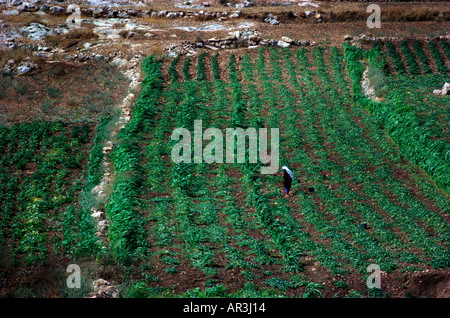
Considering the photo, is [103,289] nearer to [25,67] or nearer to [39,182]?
[39,182]

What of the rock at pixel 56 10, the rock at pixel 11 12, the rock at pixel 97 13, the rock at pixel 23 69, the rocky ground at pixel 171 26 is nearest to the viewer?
the rock at pixel 23 69

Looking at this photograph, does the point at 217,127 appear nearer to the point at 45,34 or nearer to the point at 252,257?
the point at 252,257

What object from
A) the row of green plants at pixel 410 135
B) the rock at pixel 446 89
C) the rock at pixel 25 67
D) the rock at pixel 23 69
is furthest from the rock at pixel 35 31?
the rock at pixel 446 89

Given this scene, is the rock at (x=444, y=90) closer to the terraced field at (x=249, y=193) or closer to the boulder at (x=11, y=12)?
the terraced field at (x=249, y=193)

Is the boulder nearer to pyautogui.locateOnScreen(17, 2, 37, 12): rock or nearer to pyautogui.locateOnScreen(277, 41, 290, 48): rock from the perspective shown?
pyautogui.locateOnScreen(17, 2, 37, 12): rock

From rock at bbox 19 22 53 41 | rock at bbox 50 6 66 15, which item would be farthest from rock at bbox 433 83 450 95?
rock at bbox 50 6 66 15

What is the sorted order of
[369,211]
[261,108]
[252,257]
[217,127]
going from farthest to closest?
[261,108] < [217,127] < [369,211] < [252,257]

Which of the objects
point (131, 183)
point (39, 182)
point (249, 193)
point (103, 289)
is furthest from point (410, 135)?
point (39, 182)

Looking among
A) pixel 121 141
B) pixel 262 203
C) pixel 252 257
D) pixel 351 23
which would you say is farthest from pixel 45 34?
pixel 252 257
